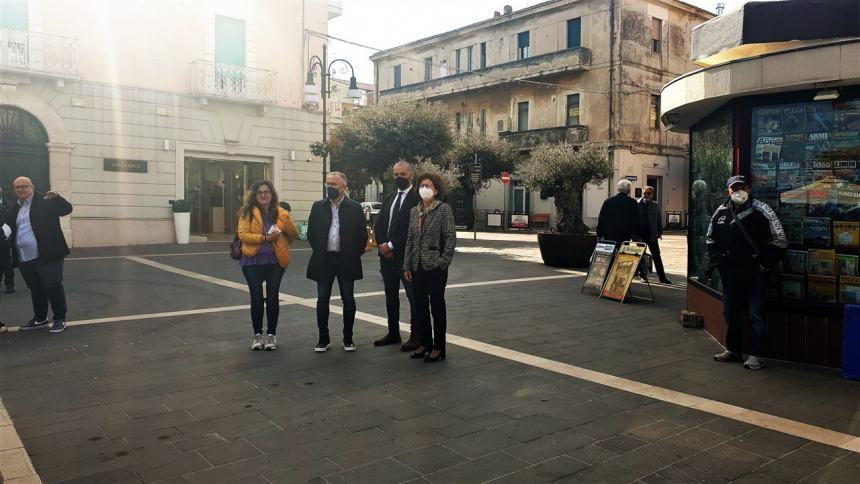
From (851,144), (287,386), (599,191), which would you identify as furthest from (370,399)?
(599,191)

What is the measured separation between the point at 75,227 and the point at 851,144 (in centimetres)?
1857

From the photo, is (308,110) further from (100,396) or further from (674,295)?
(100,396)

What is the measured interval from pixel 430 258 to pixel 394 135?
2116 centimetres

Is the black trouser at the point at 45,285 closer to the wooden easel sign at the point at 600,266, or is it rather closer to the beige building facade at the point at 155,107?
the wooden easel sign at the point at 600,266

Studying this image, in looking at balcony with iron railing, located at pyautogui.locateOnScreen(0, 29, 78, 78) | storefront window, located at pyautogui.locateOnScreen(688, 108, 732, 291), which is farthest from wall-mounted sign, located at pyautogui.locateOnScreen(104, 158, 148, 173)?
storefront window, located at pyautogui.locateOnScreen(688, 108, 732, 291)

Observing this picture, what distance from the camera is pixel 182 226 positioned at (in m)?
20.2

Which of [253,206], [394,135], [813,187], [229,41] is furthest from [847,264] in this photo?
[394,135]

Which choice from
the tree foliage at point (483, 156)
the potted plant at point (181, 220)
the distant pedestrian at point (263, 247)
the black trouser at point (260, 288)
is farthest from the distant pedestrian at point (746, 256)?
the tree foliage at point (483, 156)

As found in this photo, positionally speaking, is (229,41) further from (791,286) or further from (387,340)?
(791,286)

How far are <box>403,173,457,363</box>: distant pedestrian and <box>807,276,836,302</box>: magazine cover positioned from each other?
10.6 feet

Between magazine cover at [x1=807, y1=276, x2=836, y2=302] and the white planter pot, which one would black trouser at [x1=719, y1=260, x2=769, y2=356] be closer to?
magazine cover at [x1=807, y1=276, x2=836, y2=302]

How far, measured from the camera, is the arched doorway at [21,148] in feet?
57.9

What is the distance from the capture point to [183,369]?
5625mm

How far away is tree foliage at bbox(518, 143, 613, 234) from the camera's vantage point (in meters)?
Result: 14.2
